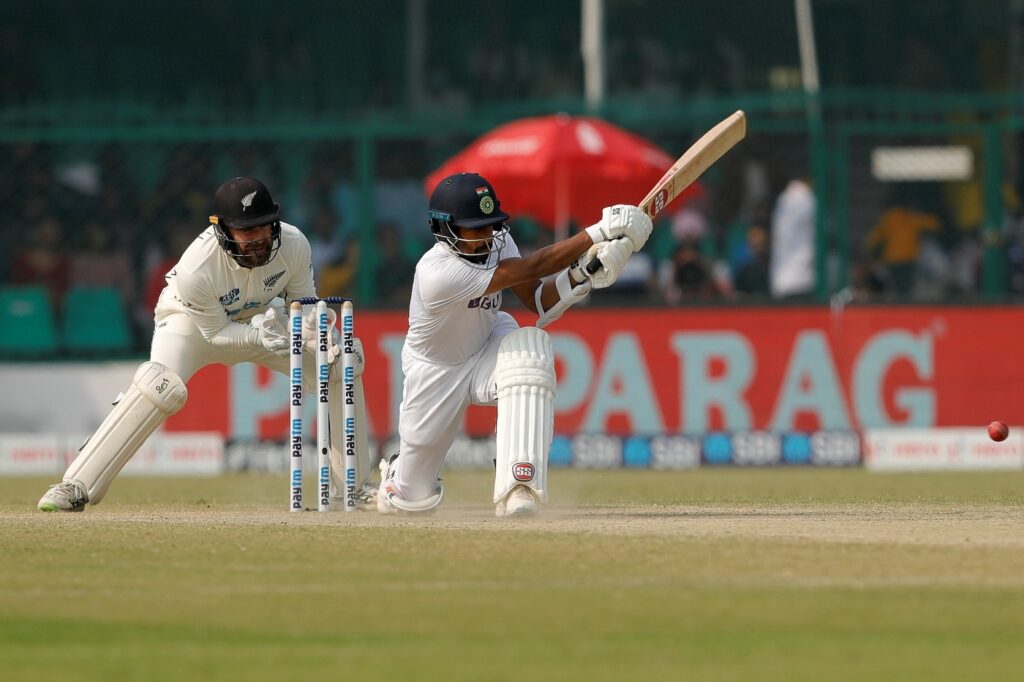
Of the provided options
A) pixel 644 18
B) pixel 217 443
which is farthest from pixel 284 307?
pixel 644 18

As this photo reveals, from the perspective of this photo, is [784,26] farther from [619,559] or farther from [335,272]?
[619,559]

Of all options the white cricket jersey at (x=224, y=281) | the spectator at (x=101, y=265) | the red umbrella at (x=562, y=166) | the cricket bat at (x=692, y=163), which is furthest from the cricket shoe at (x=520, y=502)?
the spectator at (x=101, y=265)

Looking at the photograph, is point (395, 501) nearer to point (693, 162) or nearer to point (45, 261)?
point (693, 162)

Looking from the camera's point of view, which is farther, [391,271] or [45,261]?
[45,261]

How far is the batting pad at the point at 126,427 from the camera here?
8.84 meters

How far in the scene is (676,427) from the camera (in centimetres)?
1467

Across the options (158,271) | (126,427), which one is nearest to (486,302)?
(126,427)

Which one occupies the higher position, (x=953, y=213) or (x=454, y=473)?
(x=953, y=213)

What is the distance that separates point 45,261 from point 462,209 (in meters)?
8.31

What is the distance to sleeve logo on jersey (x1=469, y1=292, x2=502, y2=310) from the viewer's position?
8.35 metres

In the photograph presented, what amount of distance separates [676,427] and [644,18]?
18.7 feet

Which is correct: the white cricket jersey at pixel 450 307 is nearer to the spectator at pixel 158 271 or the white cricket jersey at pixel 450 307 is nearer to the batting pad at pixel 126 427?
the batting pad at pixel 126 427

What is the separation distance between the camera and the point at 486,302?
843 cm

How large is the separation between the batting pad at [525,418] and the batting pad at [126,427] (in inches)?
65.9
